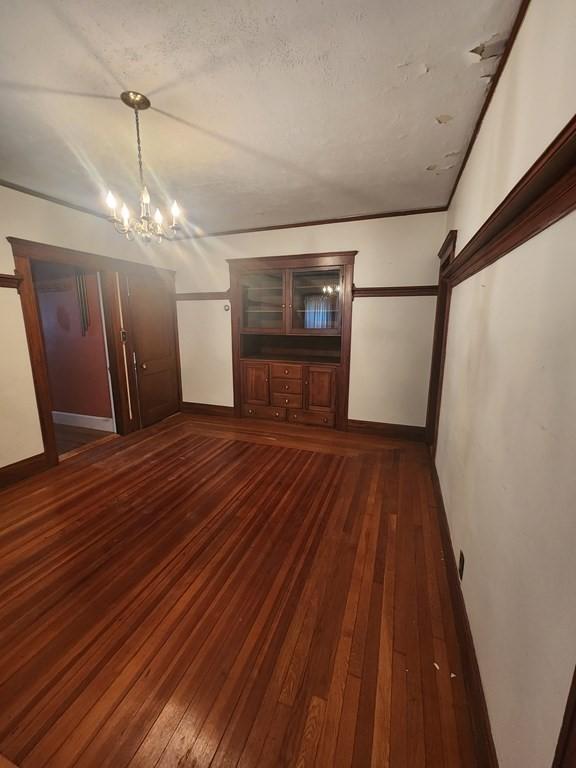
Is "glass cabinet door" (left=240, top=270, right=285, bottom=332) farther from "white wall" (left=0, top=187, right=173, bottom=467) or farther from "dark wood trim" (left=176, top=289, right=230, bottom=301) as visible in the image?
"white wall" (left=0, top=187, right=173, bottom=467)

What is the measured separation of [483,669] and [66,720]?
62.5 inches

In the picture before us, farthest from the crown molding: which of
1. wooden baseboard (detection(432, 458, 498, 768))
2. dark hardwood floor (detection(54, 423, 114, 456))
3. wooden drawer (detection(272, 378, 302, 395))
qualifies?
wooden baseboard (detection(432, 458, 498, 768))

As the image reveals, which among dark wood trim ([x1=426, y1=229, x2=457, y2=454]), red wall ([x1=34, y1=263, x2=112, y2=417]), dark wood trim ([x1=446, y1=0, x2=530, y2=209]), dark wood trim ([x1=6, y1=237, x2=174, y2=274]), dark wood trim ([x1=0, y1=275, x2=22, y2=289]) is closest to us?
dark wood trim ([x1=446, y1=0, x2=530, y2=209])

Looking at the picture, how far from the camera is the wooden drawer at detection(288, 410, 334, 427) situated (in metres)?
4.15

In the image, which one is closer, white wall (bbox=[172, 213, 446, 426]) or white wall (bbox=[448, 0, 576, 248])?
white wall (bbox=[448, 0, 576, 248])

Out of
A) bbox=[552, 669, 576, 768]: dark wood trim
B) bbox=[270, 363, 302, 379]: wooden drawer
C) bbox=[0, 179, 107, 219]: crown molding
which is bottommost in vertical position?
bbox=[552, 669, 576, 768]: dark wood trim

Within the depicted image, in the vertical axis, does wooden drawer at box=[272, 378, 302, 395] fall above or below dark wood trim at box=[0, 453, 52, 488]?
above

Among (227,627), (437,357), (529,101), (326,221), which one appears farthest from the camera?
(326,221)

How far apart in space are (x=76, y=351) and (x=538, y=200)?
4780mm

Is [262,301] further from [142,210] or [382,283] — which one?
[142,210]

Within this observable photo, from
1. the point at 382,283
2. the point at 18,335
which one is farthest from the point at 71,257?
the point at 382,283

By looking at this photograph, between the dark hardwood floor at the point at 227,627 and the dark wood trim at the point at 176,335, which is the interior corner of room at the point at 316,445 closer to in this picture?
the dark hardwood floor at the point at 227,627

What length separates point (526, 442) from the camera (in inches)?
38.2

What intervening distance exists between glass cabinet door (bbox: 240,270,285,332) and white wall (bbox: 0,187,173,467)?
2102mm
